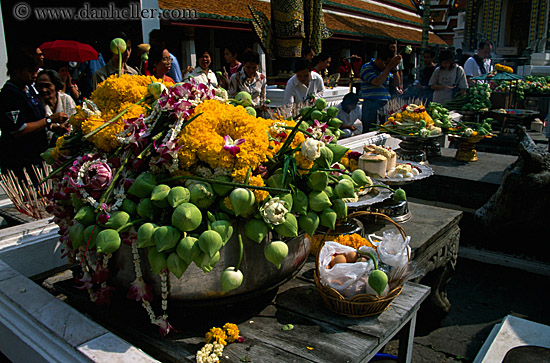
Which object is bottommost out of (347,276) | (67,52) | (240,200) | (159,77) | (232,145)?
(347,276)

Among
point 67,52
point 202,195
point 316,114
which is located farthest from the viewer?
point 67,52

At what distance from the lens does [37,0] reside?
729 cm

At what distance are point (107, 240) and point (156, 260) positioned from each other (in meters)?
0.14

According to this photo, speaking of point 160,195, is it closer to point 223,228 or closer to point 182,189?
point 182,189

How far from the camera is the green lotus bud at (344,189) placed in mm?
1434

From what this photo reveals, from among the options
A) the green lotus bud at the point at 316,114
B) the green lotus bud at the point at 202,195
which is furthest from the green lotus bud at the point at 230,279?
the green lotus bud at the point at 316,114

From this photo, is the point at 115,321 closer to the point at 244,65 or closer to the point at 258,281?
the point at 258,281

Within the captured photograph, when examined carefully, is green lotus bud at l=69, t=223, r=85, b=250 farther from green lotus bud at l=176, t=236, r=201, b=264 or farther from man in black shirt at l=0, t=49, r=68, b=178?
man in black shirt at l=0, t=49, r=68, b=178

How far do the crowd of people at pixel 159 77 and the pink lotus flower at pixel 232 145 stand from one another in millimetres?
465

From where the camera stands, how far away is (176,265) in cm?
119

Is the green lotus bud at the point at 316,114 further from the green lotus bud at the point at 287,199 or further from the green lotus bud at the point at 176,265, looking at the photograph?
the green lotus bud at the point at 176,265

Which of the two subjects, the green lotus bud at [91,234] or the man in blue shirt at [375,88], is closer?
the green lotus bud at [91,234]

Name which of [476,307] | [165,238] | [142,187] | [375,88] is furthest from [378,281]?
[375,88]

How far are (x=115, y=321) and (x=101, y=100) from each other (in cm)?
79
